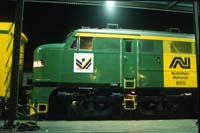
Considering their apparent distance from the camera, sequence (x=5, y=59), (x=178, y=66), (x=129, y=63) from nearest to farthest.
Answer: (x=5, y=59) < (x=129, y=63) < (x=178, y=66)

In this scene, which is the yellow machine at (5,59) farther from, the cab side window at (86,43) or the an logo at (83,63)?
the cab side window at (86,43)

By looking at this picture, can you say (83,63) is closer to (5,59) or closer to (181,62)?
(5,59)

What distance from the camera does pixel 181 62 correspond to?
11273 millimetres

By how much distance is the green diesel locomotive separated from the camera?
33.8 ft

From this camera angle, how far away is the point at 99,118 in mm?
10789

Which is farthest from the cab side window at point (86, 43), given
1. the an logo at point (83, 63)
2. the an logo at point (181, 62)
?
the an logo at point (181, 62)

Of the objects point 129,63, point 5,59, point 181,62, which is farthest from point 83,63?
point 181,62

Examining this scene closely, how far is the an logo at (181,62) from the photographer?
36.8 ft

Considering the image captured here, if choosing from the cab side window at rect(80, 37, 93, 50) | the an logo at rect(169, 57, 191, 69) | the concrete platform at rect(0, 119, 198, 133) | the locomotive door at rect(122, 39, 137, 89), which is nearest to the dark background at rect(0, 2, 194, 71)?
the cab side window at rect(80, 37, 93, 50)

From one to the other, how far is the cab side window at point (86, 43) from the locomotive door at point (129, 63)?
1265mm

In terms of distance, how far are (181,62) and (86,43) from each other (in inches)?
150

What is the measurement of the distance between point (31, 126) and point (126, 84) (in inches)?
181

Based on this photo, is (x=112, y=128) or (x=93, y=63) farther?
(x=93, y=63)

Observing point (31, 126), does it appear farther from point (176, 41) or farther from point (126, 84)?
point (176, 41)
